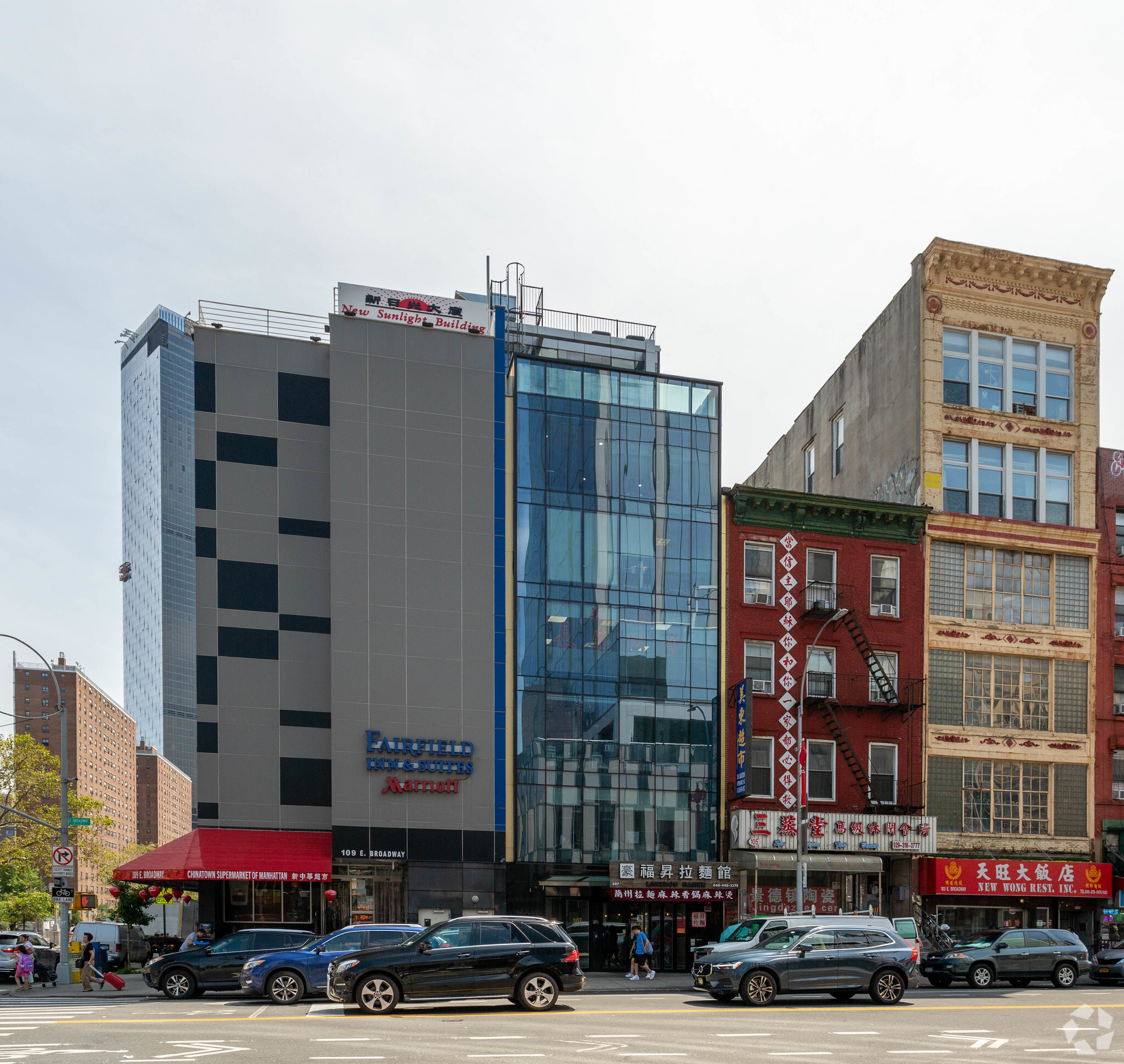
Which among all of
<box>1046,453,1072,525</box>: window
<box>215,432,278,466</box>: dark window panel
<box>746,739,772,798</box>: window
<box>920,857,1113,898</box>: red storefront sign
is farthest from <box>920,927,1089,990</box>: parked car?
<box>215,432,278,466</box>: dark window panel

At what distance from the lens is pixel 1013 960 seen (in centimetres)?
3180

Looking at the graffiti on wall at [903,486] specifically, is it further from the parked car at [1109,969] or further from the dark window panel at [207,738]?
the dark window panel at [207,738]

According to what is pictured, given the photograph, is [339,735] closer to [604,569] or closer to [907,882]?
[604,569]

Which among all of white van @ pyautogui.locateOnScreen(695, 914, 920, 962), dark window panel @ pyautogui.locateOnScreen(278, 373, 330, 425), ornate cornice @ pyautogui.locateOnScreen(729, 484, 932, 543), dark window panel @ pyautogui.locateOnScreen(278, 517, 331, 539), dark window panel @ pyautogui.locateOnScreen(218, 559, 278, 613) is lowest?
white van @ pyautogui.locateOnScreen(695, 914, 920, 962)

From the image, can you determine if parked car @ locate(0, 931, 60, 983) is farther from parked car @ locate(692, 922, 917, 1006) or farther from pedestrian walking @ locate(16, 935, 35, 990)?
parked car @ locate(692, 922, 917, 1006)

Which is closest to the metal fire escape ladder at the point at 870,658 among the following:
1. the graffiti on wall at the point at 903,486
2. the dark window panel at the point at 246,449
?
the graffiti on wall at the point at 903,486

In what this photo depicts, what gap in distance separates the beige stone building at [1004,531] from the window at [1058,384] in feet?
0.22

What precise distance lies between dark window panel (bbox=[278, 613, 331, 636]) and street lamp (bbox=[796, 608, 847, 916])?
16.2m

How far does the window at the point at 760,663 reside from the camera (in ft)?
139

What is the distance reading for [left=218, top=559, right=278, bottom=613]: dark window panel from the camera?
127 feet

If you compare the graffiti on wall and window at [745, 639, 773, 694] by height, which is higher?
the graffiti on wall

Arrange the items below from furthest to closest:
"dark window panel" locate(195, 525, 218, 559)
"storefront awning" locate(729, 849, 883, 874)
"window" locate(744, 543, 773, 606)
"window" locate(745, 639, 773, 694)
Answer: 1. "window" locate(744, 543, 773, 606)
2. "window" locate(745, 639, 773, 694)
3. "storefront awning" locate(729, 849, 883, 874)
4. "dark window panel" locate(195, 525, 218, 559)

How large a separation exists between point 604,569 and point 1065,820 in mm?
20486

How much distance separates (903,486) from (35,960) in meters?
35.1
